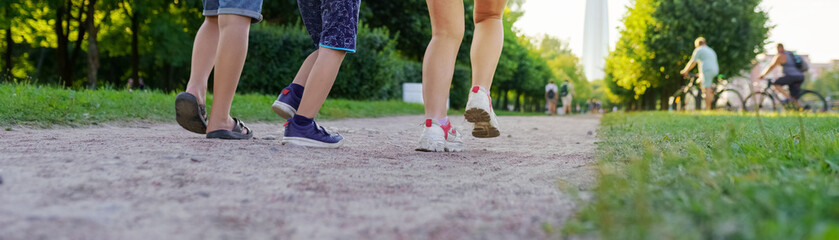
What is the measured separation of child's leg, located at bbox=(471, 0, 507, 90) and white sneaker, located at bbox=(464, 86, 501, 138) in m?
0.13

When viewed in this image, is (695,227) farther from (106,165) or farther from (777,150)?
(106,165)

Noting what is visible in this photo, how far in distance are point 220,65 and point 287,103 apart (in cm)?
46

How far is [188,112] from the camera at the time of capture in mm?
3594

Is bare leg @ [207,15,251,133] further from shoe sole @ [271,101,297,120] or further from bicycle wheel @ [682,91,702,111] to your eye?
bicycle wheel @ [682,91,702,111]

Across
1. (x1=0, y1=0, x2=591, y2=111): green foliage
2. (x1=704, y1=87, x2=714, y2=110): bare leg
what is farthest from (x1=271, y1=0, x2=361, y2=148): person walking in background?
(x1=704, y1=87, x2=714, y2=110): bare leg

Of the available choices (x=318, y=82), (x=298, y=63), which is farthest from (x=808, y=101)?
(x=318, y=82)

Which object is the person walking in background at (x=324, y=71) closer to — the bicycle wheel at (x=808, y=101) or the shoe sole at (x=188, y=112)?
the shoe sole at (x=188, y=112)

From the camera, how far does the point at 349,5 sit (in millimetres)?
3361

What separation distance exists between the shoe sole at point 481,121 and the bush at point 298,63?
10215 mm

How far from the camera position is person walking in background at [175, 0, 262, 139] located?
341 centimetres

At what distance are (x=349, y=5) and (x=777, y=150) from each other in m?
2.23

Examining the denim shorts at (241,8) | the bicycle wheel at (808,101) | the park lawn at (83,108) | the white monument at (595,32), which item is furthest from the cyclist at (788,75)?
the white monument at (595,32)

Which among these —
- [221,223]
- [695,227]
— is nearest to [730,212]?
[695,227]

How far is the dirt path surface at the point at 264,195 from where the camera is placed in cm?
138
